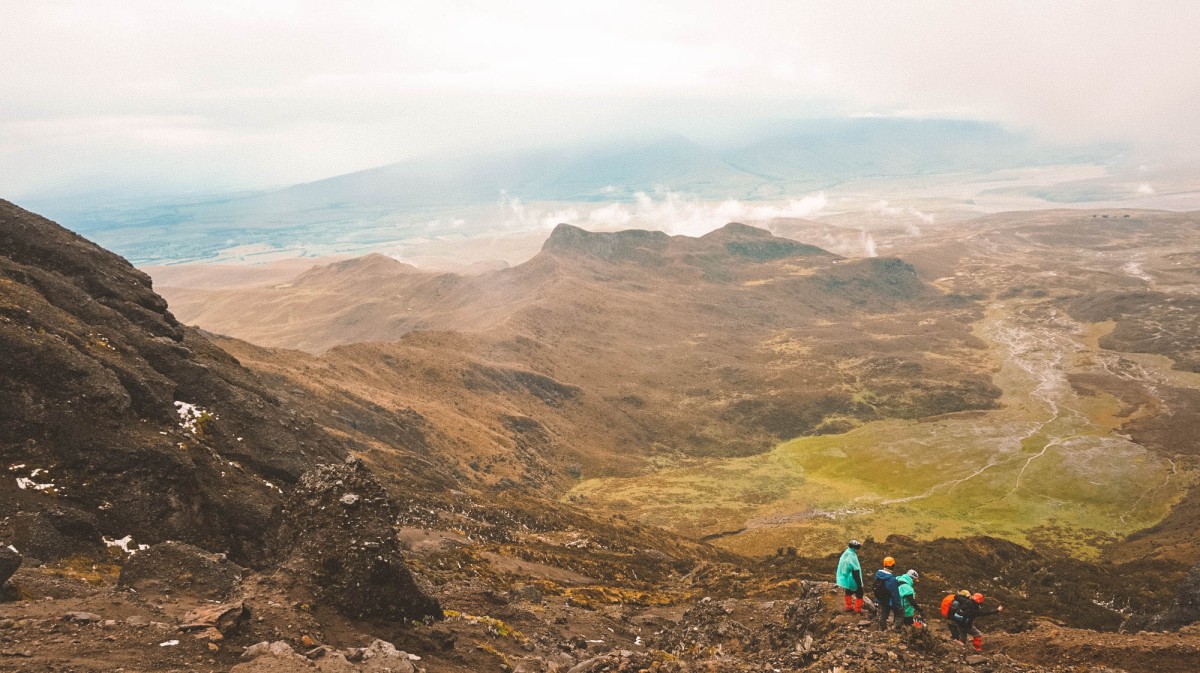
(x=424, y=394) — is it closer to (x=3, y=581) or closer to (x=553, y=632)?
(x=553, y=632)

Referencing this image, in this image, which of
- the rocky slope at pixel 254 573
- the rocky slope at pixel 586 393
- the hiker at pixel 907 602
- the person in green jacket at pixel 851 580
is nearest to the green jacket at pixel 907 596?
the hiker at pixel 907 602

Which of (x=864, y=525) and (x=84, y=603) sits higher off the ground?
(x=84, y=603)

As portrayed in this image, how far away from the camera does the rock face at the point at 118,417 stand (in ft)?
80.4

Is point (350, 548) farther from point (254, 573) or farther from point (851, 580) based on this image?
point (851, 580)

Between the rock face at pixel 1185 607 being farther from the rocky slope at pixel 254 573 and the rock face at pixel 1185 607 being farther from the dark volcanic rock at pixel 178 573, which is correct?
the dark volcanic rock at pixel 178 573

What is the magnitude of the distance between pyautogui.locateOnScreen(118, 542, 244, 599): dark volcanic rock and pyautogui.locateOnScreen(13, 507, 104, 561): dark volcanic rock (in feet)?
18.0

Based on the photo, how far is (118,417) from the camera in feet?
89.4

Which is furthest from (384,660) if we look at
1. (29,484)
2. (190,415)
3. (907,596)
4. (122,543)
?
(190,415)

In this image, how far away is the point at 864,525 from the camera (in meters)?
97.9

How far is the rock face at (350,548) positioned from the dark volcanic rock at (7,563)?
648cm

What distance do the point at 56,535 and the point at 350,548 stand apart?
11.3 metres

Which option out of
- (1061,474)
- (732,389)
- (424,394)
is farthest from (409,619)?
(732,389)

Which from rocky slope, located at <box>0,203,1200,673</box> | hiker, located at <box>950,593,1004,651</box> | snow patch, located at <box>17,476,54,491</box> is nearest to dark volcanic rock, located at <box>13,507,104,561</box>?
rocky slope, located at <box>0,203,1200,673</box>

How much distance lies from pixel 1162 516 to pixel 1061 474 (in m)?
17.0
